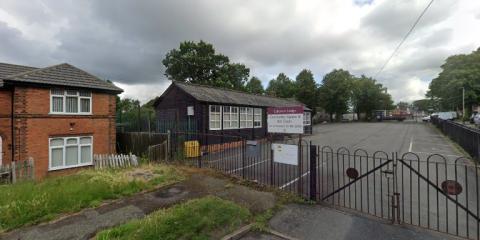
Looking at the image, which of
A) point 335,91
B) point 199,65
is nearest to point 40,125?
point 199,65

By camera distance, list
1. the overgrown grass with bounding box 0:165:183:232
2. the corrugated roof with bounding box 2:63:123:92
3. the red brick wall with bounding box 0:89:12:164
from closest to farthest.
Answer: the overgrown grass with bounding box 0:165:183:232
the red brick wall with bounding box 0:89:12:164
the corrugated roof with bounding box 2:63:123:92

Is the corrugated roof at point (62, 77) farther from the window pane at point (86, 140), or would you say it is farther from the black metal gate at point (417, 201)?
the black metal gate at point (417, 201)

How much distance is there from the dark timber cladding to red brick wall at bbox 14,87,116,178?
13.3ft

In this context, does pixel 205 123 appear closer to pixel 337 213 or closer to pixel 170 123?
pixel 170 123

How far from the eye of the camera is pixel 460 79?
4153cm

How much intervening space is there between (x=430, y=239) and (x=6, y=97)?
16.2 metres

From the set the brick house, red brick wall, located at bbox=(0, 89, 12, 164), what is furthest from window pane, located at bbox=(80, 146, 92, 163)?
red brick wall, located at bbox=(0, 89, 12, 164)

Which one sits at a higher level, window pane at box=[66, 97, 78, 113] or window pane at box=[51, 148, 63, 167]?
window pane at box=[66, 97, 78, 113]

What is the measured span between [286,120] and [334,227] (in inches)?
114

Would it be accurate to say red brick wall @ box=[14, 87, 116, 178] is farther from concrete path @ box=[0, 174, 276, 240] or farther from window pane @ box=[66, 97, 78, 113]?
concrete path @ box=[0, 174, 276, 240]

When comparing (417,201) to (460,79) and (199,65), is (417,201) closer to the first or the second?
(199,65)

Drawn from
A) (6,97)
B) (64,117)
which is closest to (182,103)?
(64,117)

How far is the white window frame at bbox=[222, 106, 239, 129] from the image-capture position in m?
18.0

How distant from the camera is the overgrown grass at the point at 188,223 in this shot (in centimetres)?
406
